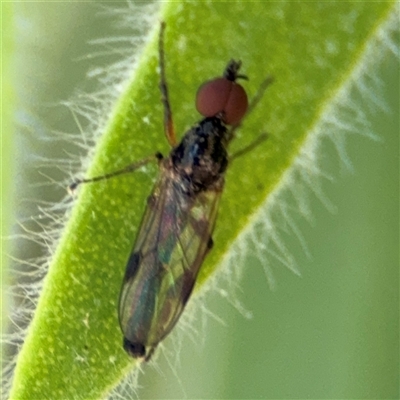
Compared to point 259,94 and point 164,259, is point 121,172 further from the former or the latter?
point 164,259

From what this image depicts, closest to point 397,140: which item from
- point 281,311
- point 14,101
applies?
point 281,311

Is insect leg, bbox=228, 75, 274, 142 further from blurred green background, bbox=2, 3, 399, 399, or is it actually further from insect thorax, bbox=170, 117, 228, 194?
blurred green background, bbox=2, 3, 399, 399

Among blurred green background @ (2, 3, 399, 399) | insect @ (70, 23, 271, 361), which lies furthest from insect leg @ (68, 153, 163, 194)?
blurred green background @ (2, 3, 399, 399)

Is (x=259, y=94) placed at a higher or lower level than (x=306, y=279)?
higher

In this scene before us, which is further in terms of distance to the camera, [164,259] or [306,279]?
[306,279]

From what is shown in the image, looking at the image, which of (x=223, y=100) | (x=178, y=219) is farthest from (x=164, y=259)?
(x=223, y=100)

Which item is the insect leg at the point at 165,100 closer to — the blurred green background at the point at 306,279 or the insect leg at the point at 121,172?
the insect leg at the point at 121,172

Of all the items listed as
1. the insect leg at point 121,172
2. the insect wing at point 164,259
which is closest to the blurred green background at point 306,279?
the insect wing at point 164,259
